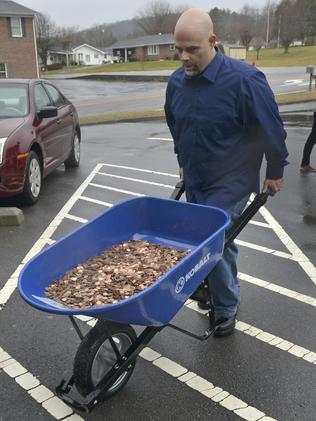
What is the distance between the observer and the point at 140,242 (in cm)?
343

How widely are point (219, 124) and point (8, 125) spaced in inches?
172

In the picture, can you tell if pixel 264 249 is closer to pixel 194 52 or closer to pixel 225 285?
pixel 225 285

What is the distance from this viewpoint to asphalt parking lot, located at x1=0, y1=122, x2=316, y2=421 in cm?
291

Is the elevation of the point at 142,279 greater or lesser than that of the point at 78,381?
Answer: greater

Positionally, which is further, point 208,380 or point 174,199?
point 174,199

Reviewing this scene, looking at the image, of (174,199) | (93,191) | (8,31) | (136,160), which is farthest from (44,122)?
(8,31)

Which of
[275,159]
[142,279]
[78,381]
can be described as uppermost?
[275,159]

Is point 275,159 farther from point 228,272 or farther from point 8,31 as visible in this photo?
point 8,31

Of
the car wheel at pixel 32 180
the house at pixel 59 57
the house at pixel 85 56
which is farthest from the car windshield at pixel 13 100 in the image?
the house at pixel 85 56

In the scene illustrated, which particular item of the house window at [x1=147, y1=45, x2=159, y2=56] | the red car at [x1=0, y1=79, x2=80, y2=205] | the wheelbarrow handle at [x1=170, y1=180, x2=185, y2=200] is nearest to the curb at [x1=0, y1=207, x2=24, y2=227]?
the red car at [x1=0, y1=79, x2=80, y2=205]

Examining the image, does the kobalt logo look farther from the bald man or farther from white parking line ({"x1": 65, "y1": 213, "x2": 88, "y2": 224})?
white parking line ({"x1": 65, "y1": 213, "x2": 88, "y2": 224})

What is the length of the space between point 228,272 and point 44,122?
489 cm

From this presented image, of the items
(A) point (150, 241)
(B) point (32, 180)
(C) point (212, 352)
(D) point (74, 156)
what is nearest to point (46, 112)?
(B) point (32, 180)

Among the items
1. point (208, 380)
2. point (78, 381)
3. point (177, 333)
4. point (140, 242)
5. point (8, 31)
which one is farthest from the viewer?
point (8, 31)
